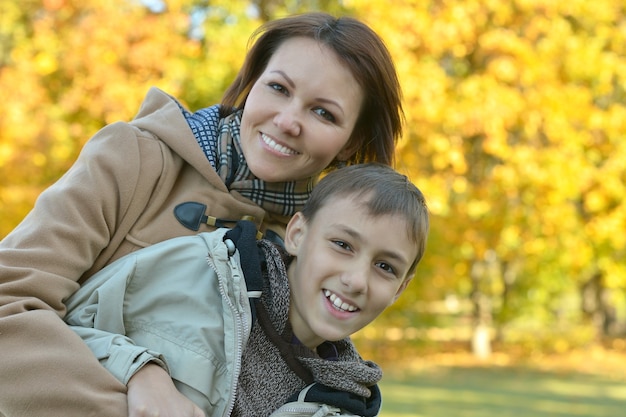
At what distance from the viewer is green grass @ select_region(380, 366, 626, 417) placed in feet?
35.1

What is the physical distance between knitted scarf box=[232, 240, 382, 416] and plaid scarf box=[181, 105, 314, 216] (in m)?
0.27

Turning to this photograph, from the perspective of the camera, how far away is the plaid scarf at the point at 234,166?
2.65 meters

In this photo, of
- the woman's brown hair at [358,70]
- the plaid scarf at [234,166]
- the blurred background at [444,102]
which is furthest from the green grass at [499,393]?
the plaid scarf at [234,166]

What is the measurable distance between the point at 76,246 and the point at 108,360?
31 centimetres

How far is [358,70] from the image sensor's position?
8.99 feet

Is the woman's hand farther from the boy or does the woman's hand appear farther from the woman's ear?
the woman's ear

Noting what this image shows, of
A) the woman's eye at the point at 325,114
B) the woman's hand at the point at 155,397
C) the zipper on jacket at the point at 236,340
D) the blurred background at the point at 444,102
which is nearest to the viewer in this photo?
the woman's hand at the point at 155,397

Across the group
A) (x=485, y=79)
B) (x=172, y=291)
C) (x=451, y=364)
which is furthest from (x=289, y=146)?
(x=451, y=364)

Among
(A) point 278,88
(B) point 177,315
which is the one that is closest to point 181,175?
(A) point 278,88

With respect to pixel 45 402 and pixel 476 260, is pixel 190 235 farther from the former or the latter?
pixel 476 260

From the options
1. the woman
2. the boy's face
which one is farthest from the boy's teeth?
the woman

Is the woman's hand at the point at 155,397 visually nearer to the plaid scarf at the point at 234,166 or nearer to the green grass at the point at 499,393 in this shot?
the plaid scarf at the point at 234,166

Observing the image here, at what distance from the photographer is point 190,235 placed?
250 cm

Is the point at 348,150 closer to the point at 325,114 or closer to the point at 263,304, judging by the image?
the point at 325,114
